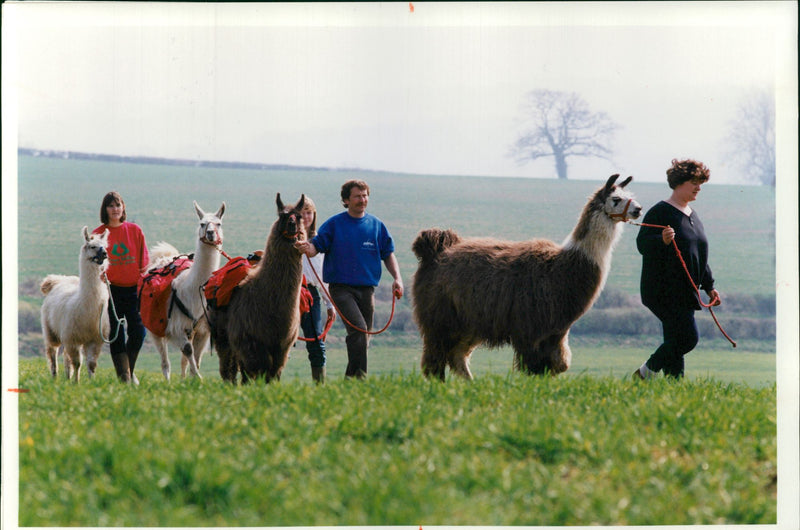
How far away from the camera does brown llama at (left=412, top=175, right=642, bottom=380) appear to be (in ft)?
25.9

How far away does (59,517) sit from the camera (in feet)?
15.8

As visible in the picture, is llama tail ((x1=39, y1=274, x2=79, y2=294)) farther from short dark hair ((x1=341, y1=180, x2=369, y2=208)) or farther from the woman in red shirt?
short dark hair ((x1=341, y1=180, x2=369, y2=208))

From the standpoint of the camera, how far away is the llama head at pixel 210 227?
27.1 feet

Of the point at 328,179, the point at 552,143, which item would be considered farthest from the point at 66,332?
the point at 552,143

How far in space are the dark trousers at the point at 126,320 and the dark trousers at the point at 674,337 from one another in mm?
4544

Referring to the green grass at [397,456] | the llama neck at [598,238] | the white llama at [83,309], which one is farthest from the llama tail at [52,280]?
the llama neck at [598,238]

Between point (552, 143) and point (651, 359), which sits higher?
point (552, 143)

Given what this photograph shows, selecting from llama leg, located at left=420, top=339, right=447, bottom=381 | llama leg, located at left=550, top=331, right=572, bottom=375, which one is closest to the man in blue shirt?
llama leg, located at left=420, top=339, right=447, bottom=381

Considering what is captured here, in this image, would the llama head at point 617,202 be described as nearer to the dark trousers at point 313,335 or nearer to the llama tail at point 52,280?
the dark trousers at point 313,335

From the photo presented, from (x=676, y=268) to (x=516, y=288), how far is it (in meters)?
1.32

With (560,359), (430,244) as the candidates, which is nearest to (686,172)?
(560,359)

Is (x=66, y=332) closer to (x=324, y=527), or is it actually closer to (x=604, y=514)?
(x=324, y=527)

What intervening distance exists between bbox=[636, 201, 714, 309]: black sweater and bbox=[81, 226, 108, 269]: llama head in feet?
15.1

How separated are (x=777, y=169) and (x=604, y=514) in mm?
3028
